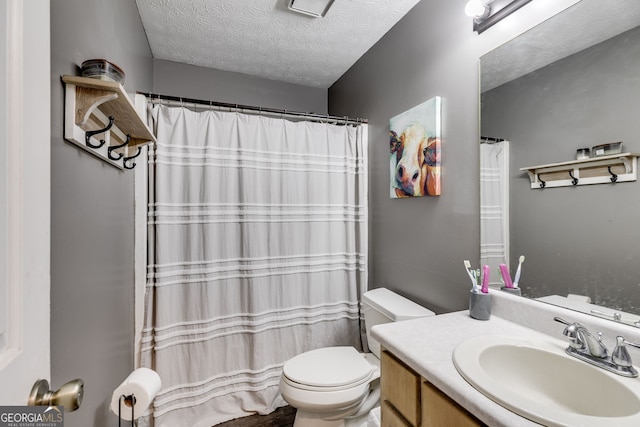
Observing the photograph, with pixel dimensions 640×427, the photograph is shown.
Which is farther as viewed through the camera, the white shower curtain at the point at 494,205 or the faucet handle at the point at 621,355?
the white shower curtain at the point at 494,205

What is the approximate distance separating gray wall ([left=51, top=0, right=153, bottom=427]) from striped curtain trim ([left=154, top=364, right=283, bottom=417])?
0.35 m

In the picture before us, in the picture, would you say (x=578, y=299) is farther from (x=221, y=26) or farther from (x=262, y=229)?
(x=221, y=26)

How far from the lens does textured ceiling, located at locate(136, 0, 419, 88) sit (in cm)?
163

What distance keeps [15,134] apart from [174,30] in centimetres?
183

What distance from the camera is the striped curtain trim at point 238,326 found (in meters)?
1.63

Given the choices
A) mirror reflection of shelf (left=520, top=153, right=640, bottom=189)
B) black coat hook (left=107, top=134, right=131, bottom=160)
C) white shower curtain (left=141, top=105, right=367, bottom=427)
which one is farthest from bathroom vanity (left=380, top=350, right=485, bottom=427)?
black coat hook (left=107, top=134, right=131, bottom=160)

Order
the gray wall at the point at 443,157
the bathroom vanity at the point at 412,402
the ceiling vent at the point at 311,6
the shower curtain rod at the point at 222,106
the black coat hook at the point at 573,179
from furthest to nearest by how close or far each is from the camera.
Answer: the shower curtain rod at the point at 222,106 < the ceiling vent at the point at 311,6 < the gray wall at the point at 443,157 < the black coat hook at the point at 573,179 < the bathroom vanity at the point at 412,402

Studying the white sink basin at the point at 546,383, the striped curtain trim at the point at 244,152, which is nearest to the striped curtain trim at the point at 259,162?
the striped curtain trim at the point at 244,152

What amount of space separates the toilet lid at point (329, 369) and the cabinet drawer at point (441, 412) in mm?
670

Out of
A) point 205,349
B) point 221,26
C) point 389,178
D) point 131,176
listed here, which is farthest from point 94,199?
point 389,178

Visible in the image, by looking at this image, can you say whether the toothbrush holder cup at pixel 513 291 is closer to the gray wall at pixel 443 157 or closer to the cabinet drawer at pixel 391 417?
the gray wall at pixel 443 157

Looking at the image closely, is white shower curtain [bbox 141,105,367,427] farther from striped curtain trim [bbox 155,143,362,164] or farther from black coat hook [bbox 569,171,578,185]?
black coat hook [bbox 569,171,578,185]

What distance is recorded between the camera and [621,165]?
0.84 metres

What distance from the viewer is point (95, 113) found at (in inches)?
38.2
